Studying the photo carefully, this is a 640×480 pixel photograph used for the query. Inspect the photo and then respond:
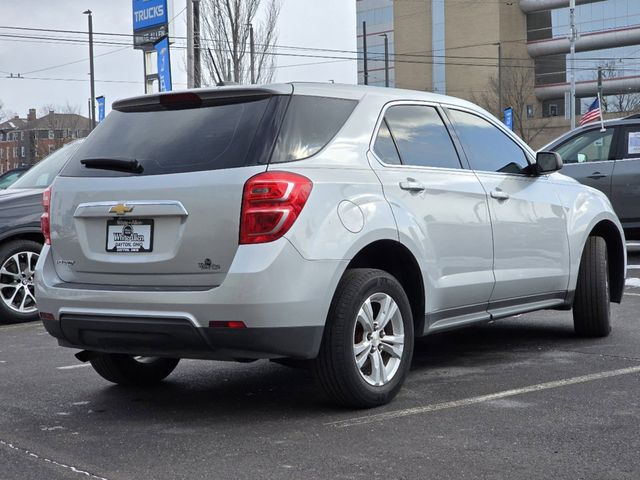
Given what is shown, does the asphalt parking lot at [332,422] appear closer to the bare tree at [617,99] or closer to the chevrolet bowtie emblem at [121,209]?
Answer: the chevrolet bowtie emblem at [121,209]

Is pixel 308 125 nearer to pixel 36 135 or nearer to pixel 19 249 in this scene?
pixel 19 249

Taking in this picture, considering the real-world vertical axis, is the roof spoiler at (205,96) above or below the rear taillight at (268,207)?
above

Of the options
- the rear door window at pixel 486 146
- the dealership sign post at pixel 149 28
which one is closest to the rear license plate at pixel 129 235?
the rear door window at pixel 486 146

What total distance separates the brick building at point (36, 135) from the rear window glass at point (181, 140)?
186 feet

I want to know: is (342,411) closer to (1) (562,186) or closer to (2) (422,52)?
(1) (562,186)

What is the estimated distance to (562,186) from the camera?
705 cm

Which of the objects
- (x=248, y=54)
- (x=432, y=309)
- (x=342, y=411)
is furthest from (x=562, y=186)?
(x=248, y=54)

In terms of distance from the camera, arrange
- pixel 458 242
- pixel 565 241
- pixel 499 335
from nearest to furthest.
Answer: pixel 458 242 → pixel 565 241 → pixel 499 335

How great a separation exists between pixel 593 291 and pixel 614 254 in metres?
0.75

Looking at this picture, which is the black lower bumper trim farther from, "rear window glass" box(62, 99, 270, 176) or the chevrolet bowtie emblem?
"rear window glass" box(62, 99, 270, 176)

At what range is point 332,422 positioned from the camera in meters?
4.91

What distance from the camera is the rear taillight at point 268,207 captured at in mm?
4664

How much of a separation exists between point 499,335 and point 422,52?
68.4 m

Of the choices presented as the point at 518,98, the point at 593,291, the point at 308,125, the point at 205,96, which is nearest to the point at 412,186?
the point at 308,125
